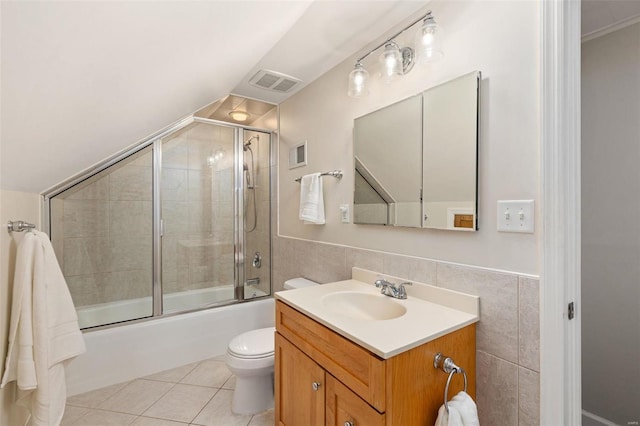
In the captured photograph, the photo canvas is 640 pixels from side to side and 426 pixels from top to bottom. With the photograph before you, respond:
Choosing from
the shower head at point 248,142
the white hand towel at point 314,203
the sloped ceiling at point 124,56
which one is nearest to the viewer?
the sloped ceiling at point 124,56

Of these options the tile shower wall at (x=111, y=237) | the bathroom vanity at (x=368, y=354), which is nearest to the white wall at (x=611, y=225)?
the bathroom vanity at (x=368, y=354)

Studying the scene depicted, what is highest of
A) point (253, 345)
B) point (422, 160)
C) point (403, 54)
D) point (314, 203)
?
point (403, 54)

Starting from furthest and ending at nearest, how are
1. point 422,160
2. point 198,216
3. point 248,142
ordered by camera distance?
point 248,142
point 198,216
point 422,160

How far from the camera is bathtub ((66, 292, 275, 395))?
6.37 ft

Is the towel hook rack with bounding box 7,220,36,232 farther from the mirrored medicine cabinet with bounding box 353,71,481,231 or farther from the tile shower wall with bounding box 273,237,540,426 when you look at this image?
the tile shower wall with bounding box 273,237,540,426

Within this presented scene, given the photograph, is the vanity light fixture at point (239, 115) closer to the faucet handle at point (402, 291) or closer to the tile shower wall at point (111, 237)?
the tile shower wall at point (111, 237)

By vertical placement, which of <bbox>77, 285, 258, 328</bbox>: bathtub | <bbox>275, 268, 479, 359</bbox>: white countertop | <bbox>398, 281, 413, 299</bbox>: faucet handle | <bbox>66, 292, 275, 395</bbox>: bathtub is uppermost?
<bbox>398, 281, 413, 299</bbox>: faucet handle

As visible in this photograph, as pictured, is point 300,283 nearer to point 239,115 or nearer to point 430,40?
point 430,40

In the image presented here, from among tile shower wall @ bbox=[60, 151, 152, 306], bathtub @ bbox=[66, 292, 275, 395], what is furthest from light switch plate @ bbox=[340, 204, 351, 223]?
tile shower wall @ bbox=[60, 151, 152, 306]

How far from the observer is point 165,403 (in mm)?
1801

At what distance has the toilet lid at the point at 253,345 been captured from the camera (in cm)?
167

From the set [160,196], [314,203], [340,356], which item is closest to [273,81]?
[314,203]

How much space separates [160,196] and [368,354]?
2.18 meters

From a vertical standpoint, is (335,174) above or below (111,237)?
above
